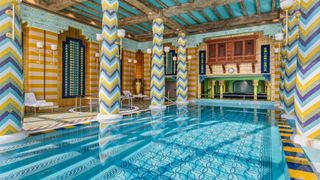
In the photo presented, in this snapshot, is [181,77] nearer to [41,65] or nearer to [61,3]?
Result: [61,3]

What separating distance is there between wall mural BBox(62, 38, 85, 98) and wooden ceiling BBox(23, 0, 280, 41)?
1415mm

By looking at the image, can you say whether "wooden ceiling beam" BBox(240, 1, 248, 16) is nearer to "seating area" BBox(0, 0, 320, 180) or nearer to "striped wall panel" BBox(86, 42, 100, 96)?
"seating area" BBox(0, 0, 320, 180)

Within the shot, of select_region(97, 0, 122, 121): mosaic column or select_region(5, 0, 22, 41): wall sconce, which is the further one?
select_region(97, 0, 122, 121): mosaic column

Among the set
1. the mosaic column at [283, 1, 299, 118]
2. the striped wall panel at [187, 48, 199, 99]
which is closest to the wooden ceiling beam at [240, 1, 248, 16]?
the mosaic column at [283, 1, 299, 118]

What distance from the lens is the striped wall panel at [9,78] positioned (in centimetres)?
383

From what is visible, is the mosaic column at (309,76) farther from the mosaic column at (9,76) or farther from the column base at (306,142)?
the mosaic column at (9,76)

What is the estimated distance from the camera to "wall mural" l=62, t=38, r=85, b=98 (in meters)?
9.79

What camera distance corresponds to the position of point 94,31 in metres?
11.3

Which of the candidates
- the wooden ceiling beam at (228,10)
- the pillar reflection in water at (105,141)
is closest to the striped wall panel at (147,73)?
the wooden ceiling beam at (228,10)

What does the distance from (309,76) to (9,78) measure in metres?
5.94

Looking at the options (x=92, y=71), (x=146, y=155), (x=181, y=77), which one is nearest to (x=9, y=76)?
(x=146, y=155)

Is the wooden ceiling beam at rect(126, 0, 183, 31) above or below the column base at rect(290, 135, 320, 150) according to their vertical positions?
above

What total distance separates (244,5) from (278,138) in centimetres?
730

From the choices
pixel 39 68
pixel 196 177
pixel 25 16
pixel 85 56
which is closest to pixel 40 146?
pixel 196 177
